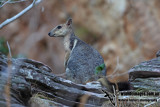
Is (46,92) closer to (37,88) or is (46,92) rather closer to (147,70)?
(37,88)

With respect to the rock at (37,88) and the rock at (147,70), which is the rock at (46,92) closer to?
the rock at (37,88)

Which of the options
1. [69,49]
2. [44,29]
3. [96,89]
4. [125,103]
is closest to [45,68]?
[96,89]

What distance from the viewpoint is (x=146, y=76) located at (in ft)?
24.2

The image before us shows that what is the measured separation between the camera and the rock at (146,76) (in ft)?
22.8

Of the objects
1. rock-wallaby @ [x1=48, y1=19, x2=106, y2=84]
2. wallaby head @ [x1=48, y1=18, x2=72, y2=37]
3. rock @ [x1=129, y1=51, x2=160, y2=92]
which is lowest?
rock @ [x1=129, y1=51, x2=160, y2=92]

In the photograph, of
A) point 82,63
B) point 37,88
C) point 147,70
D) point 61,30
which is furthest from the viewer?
point 61,30

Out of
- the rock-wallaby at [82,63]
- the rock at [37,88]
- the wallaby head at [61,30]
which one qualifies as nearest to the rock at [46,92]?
the rock at [37,88]

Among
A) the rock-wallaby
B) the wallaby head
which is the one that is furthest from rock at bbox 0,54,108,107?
the wallaby head

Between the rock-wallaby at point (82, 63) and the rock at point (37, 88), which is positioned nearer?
the rock at point (37, 88)

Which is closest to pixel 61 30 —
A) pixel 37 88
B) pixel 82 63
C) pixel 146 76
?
pixel 82 63

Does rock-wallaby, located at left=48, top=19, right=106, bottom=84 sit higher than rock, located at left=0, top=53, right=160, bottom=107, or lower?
higher

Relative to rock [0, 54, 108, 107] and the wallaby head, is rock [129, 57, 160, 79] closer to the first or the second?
rock [0, 54, 108, 107]

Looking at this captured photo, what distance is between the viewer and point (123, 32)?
55.1 ft

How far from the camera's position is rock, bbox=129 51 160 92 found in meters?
6.96
